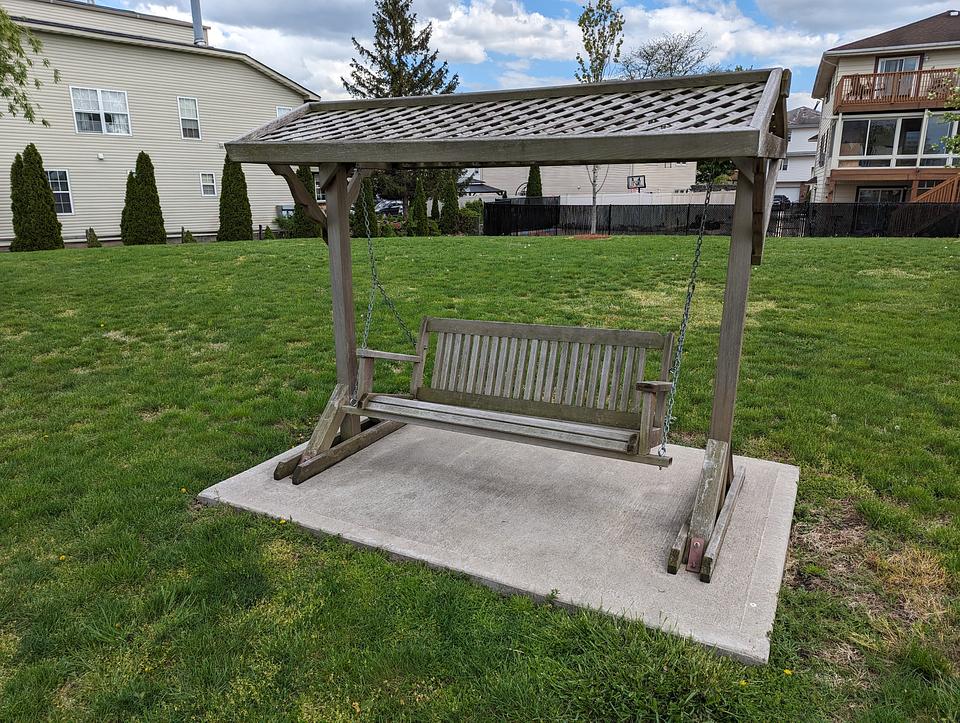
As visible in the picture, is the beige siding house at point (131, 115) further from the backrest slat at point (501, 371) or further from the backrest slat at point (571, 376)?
the backrest slat at point (571, 376)

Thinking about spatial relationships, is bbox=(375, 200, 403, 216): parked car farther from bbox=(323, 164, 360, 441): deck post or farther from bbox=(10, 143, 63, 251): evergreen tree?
bbox=(323, 164, 360, 441): deck post

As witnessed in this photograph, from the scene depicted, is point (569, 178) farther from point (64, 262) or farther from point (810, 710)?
point (810, 710)

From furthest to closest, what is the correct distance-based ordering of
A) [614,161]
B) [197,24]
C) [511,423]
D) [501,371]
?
[197,24] < [501,371] < [511,423] < [614,161]

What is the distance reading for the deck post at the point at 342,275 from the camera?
432 centimetres

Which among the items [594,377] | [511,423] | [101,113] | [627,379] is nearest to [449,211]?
[101,113]

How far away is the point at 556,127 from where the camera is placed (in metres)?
3.30

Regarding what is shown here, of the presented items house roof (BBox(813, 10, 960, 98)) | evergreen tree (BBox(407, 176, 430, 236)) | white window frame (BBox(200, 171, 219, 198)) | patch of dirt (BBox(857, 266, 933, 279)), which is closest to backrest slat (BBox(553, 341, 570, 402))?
patch of dirt (BBox(857, 266, 933, 279))

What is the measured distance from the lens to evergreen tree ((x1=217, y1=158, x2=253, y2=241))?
19938mm

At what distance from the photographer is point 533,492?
13.3 feet

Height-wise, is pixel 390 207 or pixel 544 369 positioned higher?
pixel 390 207

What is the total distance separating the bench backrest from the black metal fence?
15243 millimetres

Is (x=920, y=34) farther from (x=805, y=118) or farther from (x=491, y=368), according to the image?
(x=491, y=368)

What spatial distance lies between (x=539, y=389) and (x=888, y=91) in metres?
29.1

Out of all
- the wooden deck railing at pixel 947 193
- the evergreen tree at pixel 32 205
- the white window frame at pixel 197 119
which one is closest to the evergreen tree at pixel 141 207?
the evergreen tree at pixel 32 205
